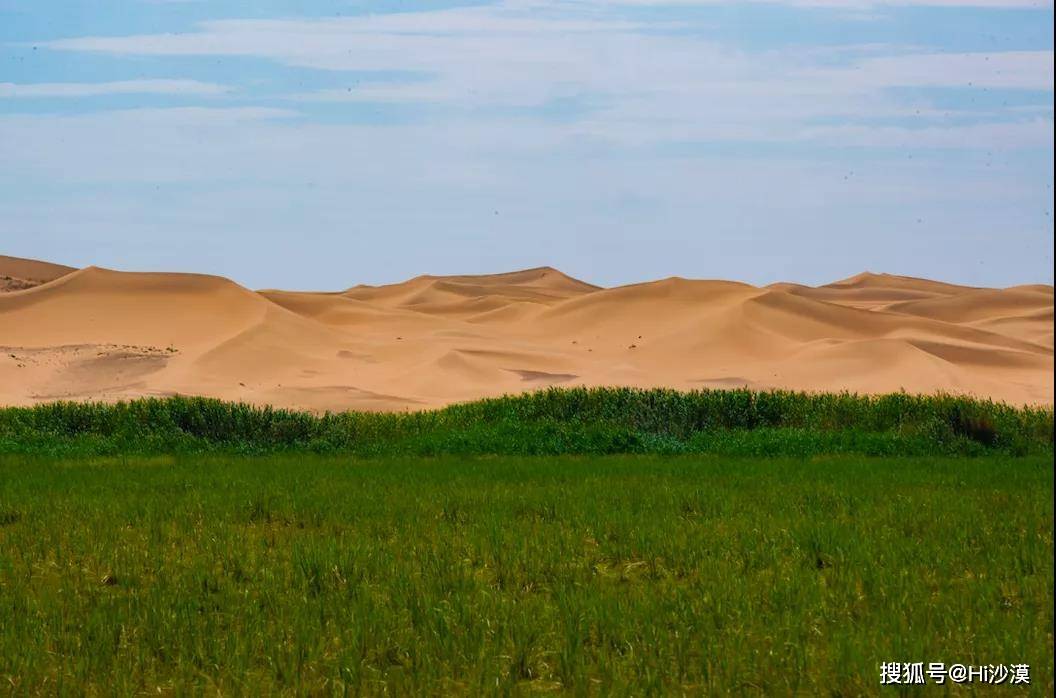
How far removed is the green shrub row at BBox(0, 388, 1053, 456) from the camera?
1930cm

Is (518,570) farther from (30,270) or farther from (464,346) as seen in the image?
(30,270)

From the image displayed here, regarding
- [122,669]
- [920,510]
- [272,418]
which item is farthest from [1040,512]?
[272,418]

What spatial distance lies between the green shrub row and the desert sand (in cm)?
830

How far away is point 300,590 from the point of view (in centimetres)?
855

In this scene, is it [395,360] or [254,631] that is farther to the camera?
[395,360]

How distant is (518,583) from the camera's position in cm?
884

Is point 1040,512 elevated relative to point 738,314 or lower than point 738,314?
lower

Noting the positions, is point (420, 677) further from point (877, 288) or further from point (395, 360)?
point (877, 288)

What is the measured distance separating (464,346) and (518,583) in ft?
114

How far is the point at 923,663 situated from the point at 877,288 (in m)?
81.6

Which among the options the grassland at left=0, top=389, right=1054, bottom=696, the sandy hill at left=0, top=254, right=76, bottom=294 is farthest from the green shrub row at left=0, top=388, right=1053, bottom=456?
the sandy hill at left=0, top=254, right=76, bottom=294

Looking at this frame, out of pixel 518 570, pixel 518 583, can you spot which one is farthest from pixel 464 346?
pixel 518 583

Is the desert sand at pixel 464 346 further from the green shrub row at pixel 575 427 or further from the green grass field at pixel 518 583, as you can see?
the green grass field at pixel 518 583

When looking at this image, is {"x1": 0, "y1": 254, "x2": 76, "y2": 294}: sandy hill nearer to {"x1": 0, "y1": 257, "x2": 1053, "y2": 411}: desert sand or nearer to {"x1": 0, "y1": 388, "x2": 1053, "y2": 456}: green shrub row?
{"x1": 0, "y1": 257, "x2": 1053, "y2": 411}: desert sand
